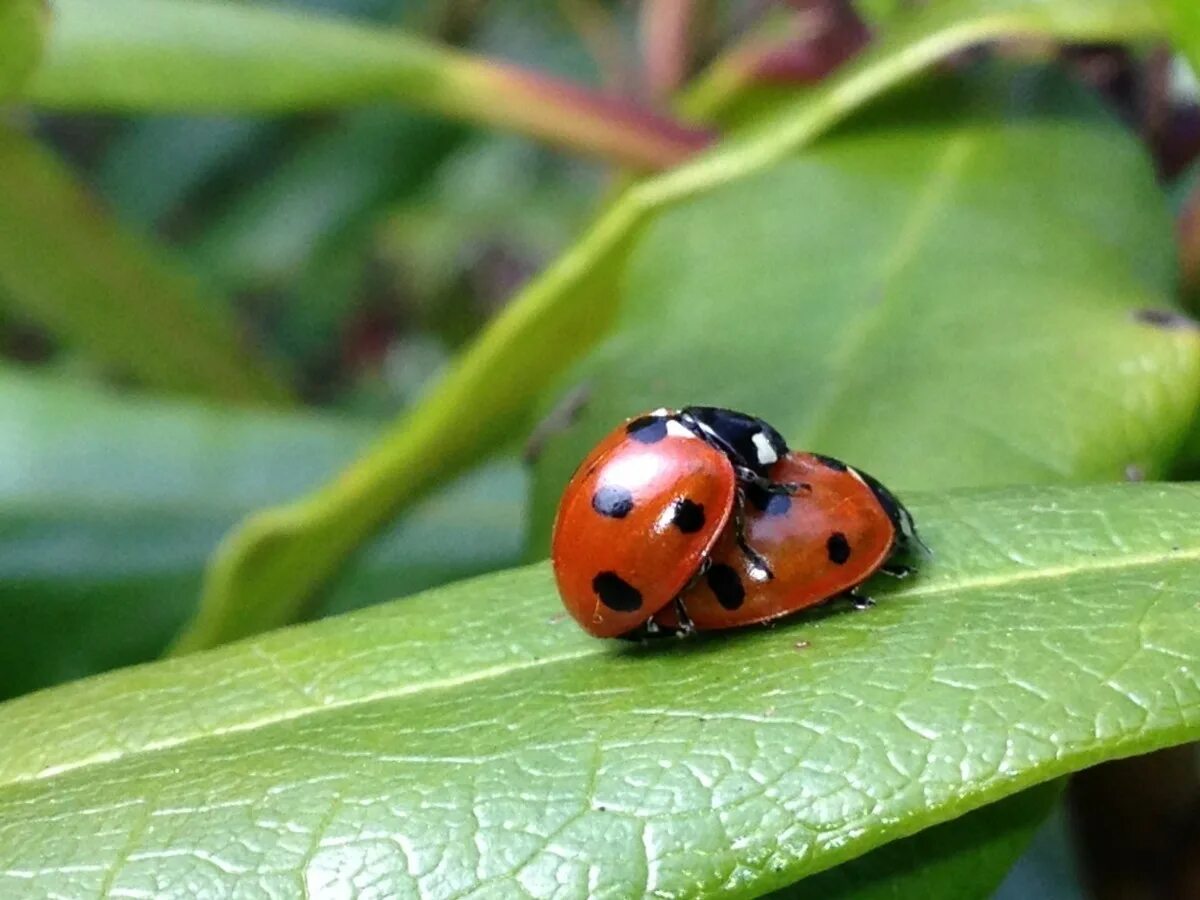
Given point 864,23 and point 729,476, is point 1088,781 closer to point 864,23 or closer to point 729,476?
point 729,476

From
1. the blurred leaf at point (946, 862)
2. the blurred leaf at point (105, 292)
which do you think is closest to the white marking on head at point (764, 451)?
the blurred leaf at point (946, 862)

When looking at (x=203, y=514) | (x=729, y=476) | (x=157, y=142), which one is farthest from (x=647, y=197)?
(x=157, y=142)

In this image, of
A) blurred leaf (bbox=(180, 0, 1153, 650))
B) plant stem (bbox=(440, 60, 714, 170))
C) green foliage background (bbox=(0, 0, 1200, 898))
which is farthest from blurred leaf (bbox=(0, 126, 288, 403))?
blurred leaf (bbox=(180, 0, 1153, 650))

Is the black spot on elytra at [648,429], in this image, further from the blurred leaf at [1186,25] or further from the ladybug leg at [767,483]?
the blurred leaf at [1186,25]

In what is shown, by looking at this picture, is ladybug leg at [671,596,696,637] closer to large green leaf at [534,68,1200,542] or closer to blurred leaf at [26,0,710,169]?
large green leaf at [534,68,1200,542]

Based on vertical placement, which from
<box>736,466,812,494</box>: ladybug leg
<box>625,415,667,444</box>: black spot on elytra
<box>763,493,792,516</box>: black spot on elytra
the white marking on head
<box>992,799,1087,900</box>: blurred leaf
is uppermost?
<box>625,415,667,444</box>: black spot on elytra

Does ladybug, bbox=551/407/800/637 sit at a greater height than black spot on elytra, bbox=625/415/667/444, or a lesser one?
lesser
